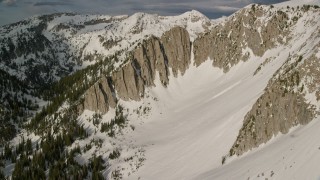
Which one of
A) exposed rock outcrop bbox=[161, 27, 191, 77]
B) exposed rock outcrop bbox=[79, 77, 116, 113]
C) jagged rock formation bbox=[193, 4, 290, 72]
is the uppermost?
jagged rock formation bbox=[193, 4, 290, 72]

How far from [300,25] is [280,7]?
23.7m

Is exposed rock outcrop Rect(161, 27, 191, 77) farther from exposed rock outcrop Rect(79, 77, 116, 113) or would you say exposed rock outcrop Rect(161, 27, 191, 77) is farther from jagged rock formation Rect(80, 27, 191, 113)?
exposed rock outcrop Rect(79, 77, 116, 113)

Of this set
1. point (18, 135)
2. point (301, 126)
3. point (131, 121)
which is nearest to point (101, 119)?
point (131, 121)

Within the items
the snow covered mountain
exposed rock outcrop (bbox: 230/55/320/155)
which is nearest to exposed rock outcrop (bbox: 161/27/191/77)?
the snow covered mountain

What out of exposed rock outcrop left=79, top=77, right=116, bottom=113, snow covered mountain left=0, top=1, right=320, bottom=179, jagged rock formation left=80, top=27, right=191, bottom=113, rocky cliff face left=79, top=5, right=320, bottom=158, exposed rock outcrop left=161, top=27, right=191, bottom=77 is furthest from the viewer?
exposed rock outcrop left=161, top=27, right=191, bottom=77

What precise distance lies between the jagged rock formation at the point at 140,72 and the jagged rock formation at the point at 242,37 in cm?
1072

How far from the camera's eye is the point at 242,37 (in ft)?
552

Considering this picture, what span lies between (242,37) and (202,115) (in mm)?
57520

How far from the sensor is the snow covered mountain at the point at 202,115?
6888 cm

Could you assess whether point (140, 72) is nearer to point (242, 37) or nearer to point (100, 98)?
point (100, 98)

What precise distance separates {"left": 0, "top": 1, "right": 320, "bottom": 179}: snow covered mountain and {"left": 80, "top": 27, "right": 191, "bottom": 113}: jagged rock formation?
0.55 metres

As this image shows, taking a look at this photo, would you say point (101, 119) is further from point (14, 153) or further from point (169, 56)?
point (169, 56)

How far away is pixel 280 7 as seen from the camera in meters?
164

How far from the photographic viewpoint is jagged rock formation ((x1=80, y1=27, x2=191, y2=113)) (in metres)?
173
